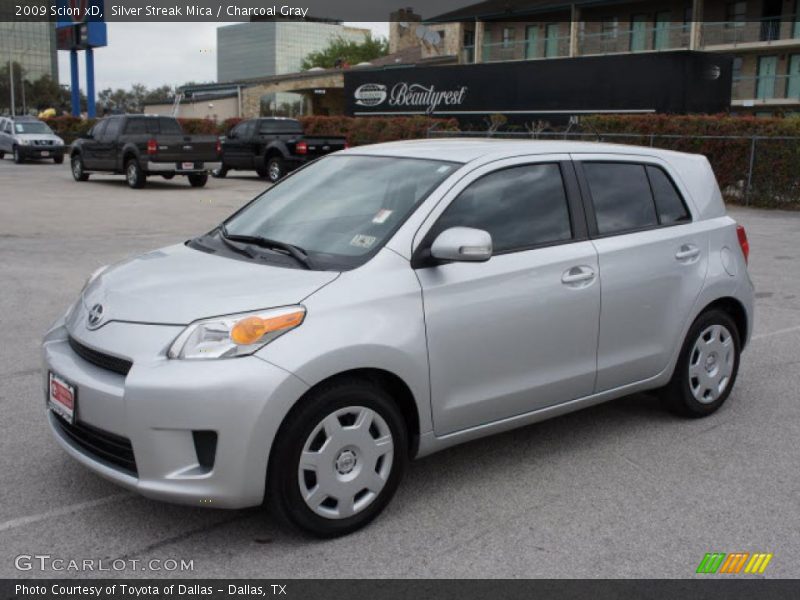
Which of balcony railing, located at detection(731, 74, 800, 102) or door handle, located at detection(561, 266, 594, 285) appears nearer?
door handle, located at detection(561, 266, 594, 285)

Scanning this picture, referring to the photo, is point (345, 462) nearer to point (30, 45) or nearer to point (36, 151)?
point (36, 151)

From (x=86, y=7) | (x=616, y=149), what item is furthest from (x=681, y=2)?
(x=616, y=149)

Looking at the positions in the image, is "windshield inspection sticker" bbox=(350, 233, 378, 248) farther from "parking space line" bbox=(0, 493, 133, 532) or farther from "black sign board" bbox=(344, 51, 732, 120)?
"black sign board" bbox=(344, 51, 732, 120)

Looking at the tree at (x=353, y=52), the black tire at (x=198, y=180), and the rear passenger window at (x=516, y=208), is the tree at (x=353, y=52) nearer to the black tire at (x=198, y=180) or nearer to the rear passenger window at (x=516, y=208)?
the black tire at (x=198, y=180)

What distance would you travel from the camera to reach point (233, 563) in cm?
356

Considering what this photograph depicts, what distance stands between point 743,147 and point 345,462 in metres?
19.4

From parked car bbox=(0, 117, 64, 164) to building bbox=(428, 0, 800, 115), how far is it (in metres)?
23.8

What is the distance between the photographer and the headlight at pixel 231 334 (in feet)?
11.6

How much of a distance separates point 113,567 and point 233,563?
462 millimetres

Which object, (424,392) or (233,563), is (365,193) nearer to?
(424,392)

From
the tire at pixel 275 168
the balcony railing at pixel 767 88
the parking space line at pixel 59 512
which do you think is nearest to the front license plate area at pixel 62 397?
the parking space line at pixel 59 512

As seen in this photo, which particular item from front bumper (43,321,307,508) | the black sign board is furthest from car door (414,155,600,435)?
the black sign board

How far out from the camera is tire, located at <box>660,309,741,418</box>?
17.5 feet

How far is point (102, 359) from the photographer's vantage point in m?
3.75
